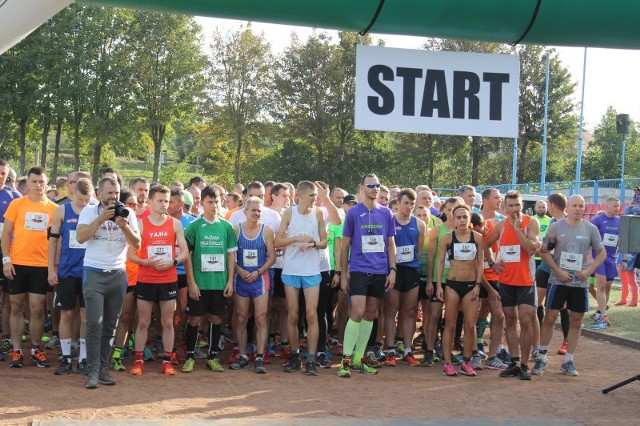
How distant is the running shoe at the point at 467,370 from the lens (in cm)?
891

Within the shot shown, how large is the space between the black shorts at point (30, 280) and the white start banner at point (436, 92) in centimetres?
619

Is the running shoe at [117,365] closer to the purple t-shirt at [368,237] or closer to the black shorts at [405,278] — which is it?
the purple t-shirt at [368,237]

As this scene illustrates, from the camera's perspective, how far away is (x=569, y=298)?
29.0 feet

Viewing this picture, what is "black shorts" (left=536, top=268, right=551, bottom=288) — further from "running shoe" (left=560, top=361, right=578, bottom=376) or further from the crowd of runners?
"running shoe" (left=560, top=361, right=578, bottom=376)

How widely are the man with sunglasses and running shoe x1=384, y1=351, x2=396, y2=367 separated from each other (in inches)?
19.2

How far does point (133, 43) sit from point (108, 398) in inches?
1283

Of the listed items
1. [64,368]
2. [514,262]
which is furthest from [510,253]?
[64,368]

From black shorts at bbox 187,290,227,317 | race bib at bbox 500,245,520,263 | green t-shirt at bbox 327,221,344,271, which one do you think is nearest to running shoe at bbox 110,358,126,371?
black shorts at bbox 187,290,227,317

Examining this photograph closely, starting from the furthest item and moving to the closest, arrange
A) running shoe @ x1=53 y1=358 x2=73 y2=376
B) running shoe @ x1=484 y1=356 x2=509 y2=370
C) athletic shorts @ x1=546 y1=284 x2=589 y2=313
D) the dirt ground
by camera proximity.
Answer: running shoe @ x1=484 y1=356 x2=509 y2=370
athletic shorts @ x1=546 y1=284 x2=589 y2=313
running shoe @ x1=53 y1=358 x2=73 y2=376
the dirt ground

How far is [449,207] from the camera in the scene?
361 inches

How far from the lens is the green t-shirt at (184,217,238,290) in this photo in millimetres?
8852

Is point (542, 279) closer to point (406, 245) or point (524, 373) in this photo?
point (524, 373)

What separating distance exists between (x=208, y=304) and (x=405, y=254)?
239 centimetres

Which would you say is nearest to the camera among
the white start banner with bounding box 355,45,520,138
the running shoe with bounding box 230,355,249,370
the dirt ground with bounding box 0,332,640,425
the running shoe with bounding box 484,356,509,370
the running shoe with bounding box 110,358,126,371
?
the white start banner with bounding box 355,45,520,138
